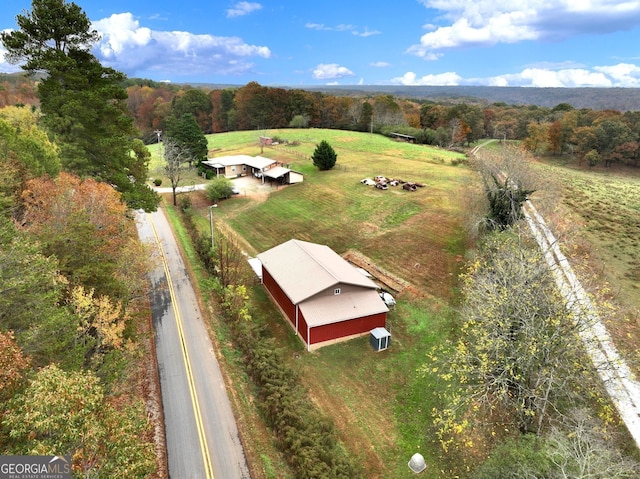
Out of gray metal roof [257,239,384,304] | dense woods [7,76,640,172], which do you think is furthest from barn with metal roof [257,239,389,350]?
dense woods [7,76,640,172]

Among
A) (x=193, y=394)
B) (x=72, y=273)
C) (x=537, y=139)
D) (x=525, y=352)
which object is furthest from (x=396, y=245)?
(x=537, y=139)

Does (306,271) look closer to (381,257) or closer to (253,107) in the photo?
(381,257)

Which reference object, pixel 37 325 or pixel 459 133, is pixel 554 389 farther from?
pixel 459 133

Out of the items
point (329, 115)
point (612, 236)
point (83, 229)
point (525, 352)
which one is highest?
point (329, 115)

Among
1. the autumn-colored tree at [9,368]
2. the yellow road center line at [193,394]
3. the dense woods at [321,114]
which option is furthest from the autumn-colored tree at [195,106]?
the autumn-colored tree at [9,368]

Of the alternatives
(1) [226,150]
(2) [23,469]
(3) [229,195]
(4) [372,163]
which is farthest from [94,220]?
(1) [226,150]

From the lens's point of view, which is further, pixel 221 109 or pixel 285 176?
pixel 221 109
